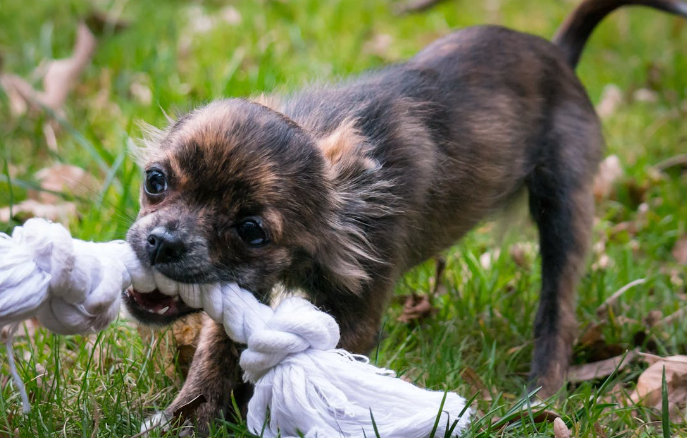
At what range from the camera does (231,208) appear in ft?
9.50

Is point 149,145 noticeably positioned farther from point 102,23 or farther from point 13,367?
point 102,23

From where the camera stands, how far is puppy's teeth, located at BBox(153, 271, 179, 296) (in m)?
2.82

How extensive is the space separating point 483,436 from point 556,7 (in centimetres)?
619

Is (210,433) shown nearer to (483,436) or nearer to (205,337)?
(205,337)

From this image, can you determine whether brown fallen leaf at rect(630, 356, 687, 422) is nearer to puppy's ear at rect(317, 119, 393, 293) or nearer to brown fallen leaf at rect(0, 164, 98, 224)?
puppy's ear at rect(317, 119, 393, 293)

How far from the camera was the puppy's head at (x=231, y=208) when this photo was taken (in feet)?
9.25

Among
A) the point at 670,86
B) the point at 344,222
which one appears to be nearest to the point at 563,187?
the point at 344,222

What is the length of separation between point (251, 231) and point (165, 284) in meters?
0.32

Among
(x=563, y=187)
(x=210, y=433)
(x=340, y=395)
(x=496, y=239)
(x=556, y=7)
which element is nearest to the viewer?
(x=340, y=395)

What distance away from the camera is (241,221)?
2910 millimetres

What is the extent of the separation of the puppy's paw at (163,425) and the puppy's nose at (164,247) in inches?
20.7

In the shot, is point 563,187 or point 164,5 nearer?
point 563,187

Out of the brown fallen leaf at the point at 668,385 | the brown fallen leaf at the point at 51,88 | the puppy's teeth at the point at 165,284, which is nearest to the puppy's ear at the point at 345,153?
the puppy's teeth at the point at 165,284

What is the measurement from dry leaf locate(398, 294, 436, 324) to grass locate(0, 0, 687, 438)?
1.9 inches
